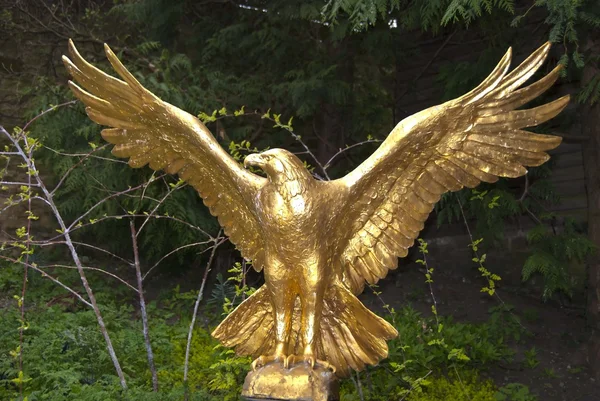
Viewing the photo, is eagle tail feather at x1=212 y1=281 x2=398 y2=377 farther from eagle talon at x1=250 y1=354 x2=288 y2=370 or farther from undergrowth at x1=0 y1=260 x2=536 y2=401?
undergrowth at x1=0 y1=260 x2=536 y2=401

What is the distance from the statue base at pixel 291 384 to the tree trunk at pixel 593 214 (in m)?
2.82

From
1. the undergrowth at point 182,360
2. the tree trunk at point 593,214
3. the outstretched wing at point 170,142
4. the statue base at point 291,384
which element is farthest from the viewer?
the tree trunk at point 593,214

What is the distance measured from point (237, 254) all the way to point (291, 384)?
3.84 metres

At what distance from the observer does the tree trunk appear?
4.42 metres

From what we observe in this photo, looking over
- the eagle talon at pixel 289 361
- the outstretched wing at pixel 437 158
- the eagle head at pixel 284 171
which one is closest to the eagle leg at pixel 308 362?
the eagle talon at pixel 289 361

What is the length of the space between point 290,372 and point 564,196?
4.28 m

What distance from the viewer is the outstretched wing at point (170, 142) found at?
8.36 ft

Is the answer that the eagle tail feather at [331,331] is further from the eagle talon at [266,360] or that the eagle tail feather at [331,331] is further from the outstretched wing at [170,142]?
the outstretched wing at [170,142]

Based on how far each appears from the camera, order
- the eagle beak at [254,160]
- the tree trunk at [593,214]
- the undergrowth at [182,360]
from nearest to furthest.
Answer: the eagle beak at [254,160]
the undergrowth at [182,360]
the tree trunk at [593,214]

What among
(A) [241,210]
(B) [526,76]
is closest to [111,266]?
(A) [241,210]

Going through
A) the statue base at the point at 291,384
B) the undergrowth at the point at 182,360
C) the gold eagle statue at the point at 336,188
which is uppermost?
the gold eagle statue at the point at 336,188

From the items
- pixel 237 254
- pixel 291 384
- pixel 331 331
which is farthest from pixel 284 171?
pixel 237 254

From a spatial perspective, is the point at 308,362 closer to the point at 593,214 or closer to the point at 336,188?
the point at 336,188

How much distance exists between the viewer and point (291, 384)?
233 cm
